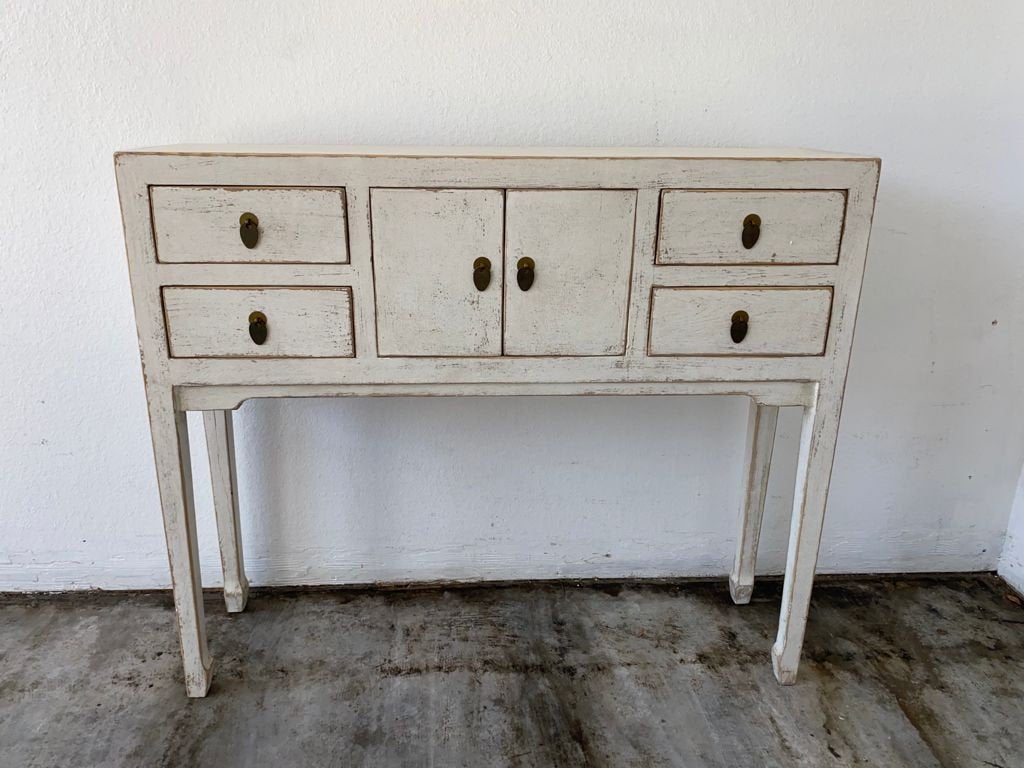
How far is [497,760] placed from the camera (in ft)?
5.01

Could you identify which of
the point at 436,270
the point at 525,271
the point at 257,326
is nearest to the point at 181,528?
the point at 257,326

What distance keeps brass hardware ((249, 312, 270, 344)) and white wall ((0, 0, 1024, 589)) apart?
1.92 ft

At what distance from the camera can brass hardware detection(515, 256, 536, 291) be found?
1.38 metres

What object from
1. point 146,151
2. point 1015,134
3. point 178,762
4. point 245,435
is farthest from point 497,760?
point 1015,134

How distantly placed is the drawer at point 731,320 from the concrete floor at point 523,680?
80cm

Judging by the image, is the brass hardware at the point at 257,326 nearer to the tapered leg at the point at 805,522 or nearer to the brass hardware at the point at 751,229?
the brass hardware at the point at 751,229

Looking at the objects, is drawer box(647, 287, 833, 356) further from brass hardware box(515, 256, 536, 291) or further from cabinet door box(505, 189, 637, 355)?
brass hardware box(515, 256, 536, 291)

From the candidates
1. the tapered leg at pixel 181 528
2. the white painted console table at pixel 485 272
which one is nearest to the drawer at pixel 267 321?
the white painted console table at pixel 485 272

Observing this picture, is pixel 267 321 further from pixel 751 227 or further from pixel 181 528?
pixel 751 227

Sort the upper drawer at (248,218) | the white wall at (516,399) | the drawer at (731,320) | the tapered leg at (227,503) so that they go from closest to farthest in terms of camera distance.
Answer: the upper drawer at (248,218), the drawer at (731,320), the white wall at (516,399), the tapered leg at (227,503)

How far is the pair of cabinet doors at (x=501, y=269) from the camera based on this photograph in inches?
53.7

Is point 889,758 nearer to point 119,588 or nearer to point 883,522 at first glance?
point 883,522

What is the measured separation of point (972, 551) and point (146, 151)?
7.54 ft

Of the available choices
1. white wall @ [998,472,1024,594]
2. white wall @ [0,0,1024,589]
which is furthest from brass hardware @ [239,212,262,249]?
white wall @ [998,472,1024,594]
